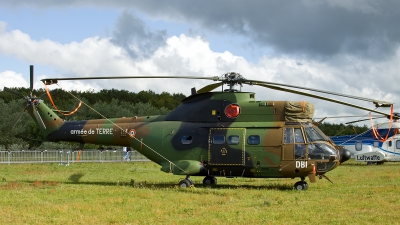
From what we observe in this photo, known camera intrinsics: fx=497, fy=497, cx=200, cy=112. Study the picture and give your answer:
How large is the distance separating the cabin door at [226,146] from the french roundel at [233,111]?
624 mm

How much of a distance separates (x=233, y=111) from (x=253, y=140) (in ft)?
4.95

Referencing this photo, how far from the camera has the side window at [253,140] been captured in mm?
20236

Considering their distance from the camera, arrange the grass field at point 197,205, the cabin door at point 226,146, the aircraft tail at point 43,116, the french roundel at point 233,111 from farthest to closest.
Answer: the aircraft tail at point 43,116
the french roundel at point 233,111
the cabin door at point 226,146
the grass field at point 197,205

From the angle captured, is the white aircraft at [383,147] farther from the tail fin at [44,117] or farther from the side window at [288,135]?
the tail fin at [44,117]

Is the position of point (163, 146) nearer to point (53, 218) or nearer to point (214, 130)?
point (214, 130)

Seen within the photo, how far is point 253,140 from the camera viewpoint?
20.3 metres

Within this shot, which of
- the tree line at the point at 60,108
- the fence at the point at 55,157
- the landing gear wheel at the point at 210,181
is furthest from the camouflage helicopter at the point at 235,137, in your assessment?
the tree line at the point at 60,108

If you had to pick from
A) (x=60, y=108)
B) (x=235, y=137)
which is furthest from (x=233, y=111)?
(x=60, y=108)

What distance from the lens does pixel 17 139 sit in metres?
65.0

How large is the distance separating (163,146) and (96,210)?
763 cm

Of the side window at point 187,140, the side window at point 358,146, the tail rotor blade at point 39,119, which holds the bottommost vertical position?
the side window at point 358,146

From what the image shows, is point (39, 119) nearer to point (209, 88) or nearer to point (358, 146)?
point (209, 88)

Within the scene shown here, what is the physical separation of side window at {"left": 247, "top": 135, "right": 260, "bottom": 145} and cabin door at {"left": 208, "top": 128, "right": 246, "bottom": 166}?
10.2 inches

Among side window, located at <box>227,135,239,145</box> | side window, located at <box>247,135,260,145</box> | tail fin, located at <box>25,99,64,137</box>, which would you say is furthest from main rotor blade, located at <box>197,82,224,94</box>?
tail fin, located at <box>25,99,64,137</box>
